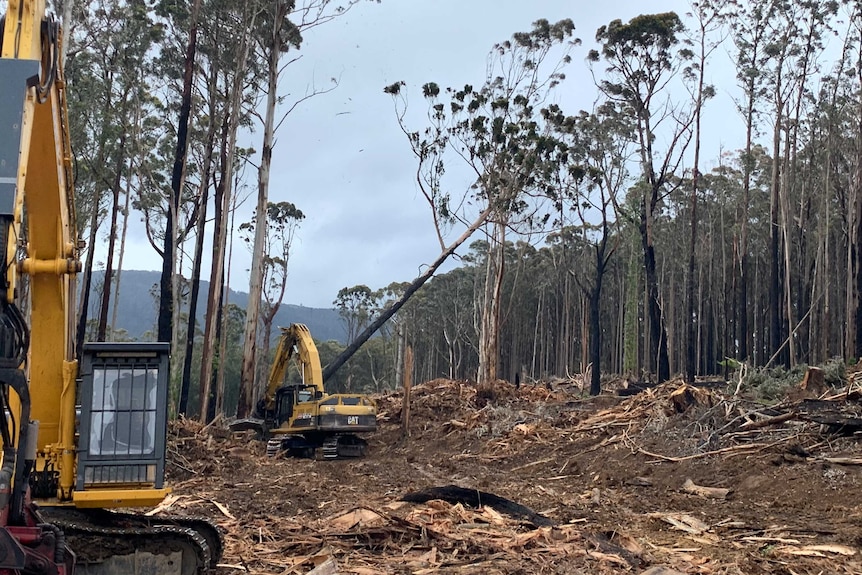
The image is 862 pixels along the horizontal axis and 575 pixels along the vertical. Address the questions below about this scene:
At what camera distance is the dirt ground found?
7.02 metres

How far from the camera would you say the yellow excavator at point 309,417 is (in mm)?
18078

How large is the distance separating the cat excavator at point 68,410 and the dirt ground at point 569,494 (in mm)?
1152

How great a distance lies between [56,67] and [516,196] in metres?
28.5

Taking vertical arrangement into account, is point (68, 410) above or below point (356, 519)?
above

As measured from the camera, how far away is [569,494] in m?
12.2

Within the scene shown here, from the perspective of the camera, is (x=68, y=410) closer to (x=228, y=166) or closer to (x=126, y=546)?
(x=126, y=546)

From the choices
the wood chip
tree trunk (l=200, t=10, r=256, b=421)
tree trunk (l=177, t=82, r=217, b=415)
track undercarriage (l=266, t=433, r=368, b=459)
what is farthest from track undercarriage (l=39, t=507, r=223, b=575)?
tree trunk (l=177, t=82, r=217, b=415)

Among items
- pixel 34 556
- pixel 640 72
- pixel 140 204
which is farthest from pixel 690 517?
pixel 140 204

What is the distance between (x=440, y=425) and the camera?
888 inches

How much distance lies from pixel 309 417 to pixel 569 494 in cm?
775

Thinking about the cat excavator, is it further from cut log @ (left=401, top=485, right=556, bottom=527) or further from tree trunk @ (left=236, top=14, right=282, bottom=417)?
tree trunk @ (left=236, top=14, right=282, bottom=417)

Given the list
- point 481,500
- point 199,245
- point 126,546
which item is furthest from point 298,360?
point 126,546

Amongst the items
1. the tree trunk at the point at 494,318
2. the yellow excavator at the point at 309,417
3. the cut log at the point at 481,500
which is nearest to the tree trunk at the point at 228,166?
the yellow excavator at the point at 309,417

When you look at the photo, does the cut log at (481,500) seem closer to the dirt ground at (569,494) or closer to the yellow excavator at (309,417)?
the dirt ground at (569,494)
